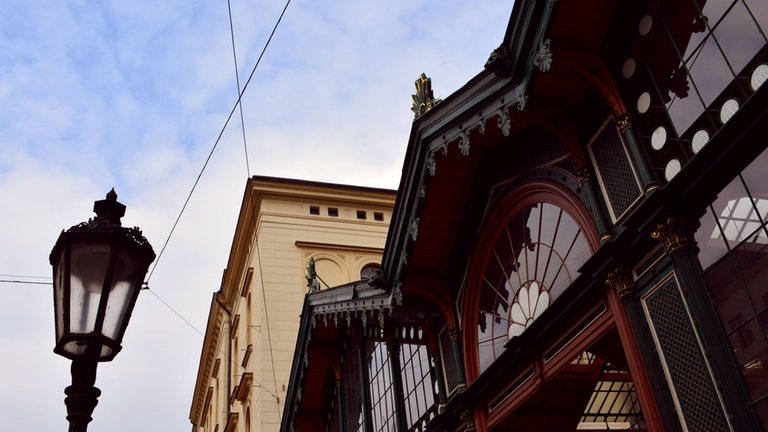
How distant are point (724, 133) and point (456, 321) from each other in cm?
674

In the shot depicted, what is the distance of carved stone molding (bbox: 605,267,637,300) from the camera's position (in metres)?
8.94

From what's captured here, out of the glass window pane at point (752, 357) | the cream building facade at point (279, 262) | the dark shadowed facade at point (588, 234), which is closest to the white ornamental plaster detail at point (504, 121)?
the dark shadowed facade at point (588, 234)

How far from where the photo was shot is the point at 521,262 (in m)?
11.7

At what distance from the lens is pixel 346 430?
18.2 meters

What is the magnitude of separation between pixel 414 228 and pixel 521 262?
6.71ft

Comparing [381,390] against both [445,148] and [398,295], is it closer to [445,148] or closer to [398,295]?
[398,295]

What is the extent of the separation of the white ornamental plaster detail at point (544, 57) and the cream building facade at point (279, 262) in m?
19.7

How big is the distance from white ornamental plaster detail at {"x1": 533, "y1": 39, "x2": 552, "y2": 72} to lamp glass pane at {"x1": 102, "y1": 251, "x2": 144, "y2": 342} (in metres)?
5.73

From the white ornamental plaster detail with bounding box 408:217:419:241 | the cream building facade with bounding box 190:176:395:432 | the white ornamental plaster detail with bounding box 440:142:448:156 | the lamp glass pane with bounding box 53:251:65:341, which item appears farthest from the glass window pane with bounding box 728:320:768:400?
the cream building facade with bounding box 190:176:395:432

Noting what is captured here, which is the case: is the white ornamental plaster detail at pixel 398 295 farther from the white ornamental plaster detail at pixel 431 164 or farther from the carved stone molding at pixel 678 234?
the carved stone molding at pixel 678 234

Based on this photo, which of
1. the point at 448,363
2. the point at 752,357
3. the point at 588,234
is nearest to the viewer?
the point at 752,357

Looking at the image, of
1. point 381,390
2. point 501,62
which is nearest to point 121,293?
point 501,62

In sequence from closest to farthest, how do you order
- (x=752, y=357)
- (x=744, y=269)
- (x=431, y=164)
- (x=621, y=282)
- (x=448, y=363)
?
(x=752, y=357), (x=744, y=269), (x=621, y=282), (x=431, y=164), (x=448, y=363)

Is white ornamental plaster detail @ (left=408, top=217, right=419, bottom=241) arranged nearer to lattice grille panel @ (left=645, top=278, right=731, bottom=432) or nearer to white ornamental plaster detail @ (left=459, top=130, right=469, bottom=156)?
white ornamental plaster detail @ (left=459, top=130, right=469, bottom=156)
